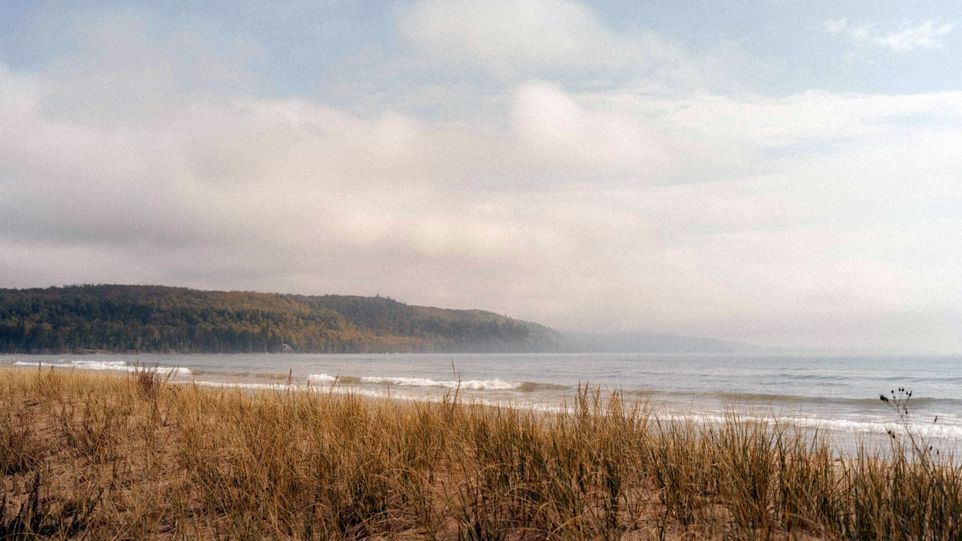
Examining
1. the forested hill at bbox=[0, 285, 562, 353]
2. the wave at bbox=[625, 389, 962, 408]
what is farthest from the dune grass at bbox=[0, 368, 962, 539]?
the forested hill at bbox=[0, 285, 562, 353]

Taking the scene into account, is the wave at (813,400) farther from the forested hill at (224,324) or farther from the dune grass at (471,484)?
the forested hill at (224,324)

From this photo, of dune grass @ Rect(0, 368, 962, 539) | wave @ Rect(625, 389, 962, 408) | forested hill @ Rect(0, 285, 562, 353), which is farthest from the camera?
forested hill @ Rect(0, 285, 562, 353)

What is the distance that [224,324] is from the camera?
140625mm

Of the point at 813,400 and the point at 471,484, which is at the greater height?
the point at 471,484

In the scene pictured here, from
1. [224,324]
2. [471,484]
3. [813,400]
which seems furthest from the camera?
[224,324]

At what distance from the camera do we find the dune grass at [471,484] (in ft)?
11.8

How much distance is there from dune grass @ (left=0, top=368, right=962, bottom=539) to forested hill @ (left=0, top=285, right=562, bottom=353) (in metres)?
140

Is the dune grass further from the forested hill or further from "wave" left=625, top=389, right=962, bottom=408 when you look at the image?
the forested hill

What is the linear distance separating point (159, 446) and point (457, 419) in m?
Answer: 3.13

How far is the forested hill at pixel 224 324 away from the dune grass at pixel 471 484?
140316 mm

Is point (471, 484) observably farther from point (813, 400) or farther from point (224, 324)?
point (224, 324)

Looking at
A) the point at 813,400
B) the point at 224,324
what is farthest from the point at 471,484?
the point at 224,324

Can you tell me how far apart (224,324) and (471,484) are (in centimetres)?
14800

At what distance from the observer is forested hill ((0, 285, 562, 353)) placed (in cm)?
12762
